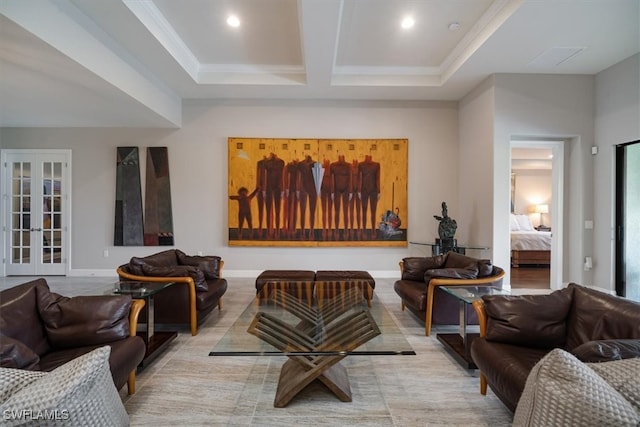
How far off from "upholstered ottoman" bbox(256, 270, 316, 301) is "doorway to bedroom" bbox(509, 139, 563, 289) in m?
3.88

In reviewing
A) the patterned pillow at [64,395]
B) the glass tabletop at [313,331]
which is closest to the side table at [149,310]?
the glass tabletop at [313,331]

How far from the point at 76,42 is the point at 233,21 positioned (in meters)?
1.72

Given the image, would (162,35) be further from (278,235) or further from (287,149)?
(278,235)

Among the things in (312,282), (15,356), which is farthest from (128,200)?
(15,356)

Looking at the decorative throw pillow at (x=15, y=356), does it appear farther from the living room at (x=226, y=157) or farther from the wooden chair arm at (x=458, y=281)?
the living room at (x=226, y=157)

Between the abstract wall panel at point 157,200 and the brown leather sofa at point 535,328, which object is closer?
the brown leather sofa at point 535,328

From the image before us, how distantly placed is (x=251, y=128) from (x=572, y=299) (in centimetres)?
531

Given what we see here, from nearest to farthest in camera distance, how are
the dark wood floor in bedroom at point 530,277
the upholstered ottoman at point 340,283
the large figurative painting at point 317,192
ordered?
the upholstered ottoman at point 340,283 → the dark wood floor in bedroom at point 530,277 → the large figurative painting at point 317,192

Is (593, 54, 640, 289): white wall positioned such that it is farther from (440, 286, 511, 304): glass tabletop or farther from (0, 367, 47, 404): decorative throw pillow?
(0, 367, 47, 404): decorative throw pillow

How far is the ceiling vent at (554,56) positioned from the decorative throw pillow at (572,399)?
455 cm

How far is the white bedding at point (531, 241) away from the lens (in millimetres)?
6945

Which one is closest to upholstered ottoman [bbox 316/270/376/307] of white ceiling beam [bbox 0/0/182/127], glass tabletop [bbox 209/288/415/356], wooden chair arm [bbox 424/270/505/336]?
glass tabletop [bbox 209/288/415/356]

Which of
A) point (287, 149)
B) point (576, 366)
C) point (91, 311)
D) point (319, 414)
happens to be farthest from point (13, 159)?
point (576, 366)

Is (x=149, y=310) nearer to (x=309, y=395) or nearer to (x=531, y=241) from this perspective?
(x=309, y=395)
